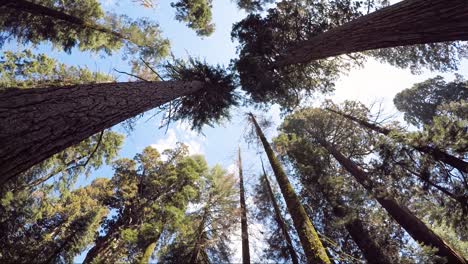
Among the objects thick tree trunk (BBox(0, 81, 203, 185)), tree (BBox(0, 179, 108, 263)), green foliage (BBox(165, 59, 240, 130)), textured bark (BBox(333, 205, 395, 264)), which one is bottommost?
textured bark (BBox(333, 205, 395, 264))

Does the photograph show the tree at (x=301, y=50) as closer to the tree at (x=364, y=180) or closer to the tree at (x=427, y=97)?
the tree at (x=364, y=180)

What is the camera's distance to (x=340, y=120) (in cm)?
1541

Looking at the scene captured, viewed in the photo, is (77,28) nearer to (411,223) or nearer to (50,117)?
(50,117)

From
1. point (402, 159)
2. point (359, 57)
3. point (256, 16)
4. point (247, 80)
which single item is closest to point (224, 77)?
point (247, 80)

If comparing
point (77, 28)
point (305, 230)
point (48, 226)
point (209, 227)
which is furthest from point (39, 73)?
point (305, 230)

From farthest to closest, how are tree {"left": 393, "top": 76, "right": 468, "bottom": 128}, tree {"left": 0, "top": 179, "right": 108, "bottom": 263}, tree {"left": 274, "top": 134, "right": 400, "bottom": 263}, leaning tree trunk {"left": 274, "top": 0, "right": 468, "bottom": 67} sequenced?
tree {"left": 393, "top": 76, "right": 468, "bottom": 128}
tree {"left": 0, "top": 179, "right": 108, "bottom": 263}
tree {"left": 274, "top": 134, "right": 400, "bottom": 263}
leaning tree trunk {"left": 274, "top": 0, "right": 468, "bottom": 67}

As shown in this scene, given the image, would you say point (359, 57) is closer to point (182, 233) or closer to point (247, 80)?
point (247, 80)

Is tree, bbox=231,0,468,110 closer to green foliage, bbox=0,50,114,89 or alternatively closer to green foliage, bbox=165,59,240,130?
green foliage, bbox=165,59,240,130

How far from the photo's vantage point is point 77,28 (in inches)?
504

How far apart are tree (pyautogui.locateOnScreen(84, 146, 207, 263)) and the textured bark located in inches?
266

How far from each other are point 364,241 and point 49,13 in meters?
14.5

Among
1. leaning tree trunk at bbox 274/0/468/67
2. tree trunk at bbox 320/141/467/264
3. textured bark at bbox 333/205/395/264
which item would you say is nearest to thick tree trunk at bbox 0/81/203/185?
leaning tree trunk at bbox 274/0/468/67

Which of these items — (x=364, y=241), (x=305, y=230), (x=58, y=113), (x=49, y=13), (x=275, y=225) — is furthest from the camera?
(x=275, y=225)

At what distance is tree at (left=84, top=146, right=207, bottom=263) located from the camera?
1159cm
